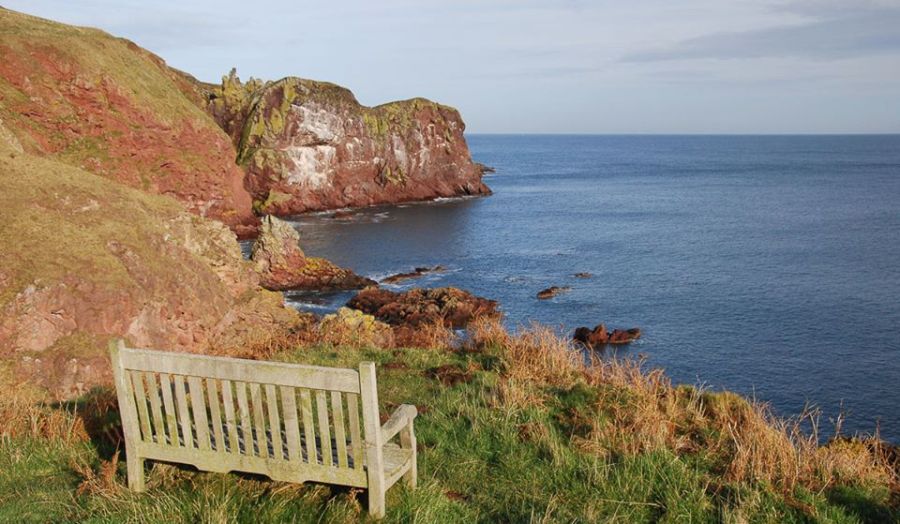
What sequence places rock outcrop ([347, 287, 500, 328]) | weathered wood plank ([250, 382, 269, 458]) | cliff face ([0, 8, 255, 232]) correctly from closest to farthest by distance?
weathered wood plank ([250, 382, 269, 458]), rock outcrop ([347, 287, 500, 328]), cliff face ([0, 8, 255, 232])

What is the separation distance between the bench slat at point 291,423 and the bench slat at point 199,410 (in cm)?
84

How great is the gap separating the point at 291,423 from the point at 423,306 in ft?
97.2

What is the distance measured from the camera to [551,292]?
40.2 m

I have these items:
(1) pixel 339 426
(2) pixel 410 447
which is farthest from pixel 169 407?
(2) pixel 410 447

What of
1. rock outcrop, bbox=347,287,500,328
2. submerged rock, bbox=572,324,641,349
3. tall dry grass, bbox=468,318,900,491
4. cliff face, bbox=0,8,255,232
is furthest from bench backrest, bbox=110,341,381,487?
cliff face, bbox=0,8,255,232

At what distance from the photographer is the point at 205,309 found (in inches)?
657

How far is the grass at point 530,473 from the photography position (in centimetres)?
620

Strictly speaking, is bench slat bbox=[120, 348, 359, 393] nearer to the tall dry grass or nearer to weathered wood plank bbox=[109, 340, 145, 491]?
weathered wood plank bbox=[109, 340, 145, 491]

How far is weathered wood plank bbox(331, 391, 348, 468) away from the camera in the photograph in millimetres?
5656

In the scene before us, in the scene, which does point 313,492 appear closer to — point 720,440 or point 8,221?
point 720,440

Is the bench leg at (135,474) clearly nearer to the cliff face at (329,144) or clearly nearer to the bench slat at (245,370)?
the bench slat at (245,370)

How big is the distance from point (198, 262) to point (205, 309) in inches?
59.6

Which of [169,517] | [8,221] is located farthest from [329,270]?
[169,517]

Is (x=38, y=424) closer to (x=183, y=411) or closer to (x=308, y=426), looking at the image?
(x=183, y=411)
